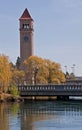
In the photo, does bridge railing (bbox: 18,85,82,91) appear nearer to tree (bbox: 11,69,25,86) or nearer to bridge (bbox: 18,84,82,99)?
bridge (bbox: 18,84,82,99)

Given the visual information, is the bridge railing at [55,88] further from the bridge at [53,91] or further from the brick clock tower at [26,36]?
the brick clock tower at [26,36]

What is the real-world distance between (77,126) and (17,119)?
9578 mm

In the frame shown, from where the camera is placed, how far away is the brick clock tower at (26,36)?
161 metres

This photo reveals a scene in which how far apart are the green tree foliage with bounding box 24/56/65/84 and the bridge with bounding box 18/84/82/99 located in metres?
10.00

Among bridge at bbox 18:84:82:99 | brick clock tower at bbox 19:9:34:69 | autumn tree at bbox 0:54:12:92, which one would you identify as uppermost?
brick clock tower at bbox 19:9:34:69

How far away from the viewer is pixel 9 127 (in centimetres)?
4919

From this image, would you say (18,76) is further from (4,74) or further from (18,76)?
(4,74)

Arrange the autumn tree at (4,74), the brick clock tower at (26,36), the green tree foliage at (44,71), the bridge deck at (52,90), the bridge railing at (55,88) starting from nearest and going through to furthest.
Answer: the autumn tree at (4,74) → the bridge deck at (52,90) → the bridge railing at (55,88) → the green tree foliage at (44,71) → the brick clock tower at (26,36)

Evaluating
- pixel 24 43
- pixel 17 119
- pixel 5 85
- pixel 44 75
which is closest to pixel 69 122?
pixel 17 119

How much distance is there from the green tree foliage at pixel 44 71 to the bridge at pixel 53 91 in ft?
32.8

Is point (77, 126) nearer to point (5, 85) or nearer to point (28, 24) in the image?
point (5, 85)

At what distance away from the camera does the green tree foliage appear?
122 m

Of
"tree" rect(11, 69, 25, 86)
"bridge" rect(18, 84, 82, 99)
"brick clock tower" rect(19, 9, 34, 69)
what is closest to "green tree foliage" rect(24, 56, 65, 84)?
"tree" rect(11, 69, 25, 86)

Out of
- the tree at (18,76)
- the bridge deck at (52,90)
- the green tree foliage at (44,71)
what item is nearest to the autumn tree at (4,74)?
the bridge deck at (52,90)
